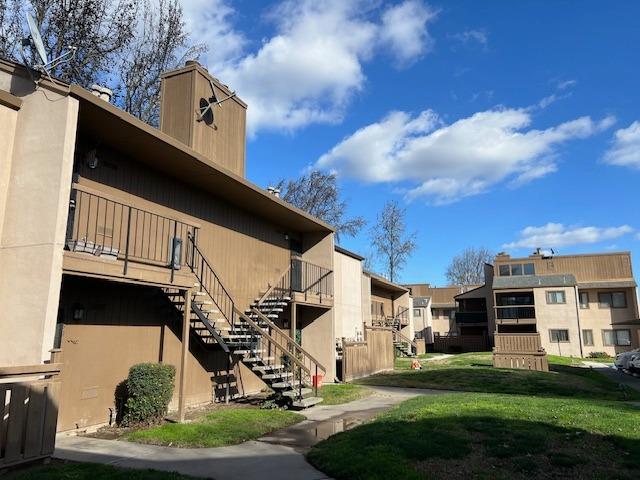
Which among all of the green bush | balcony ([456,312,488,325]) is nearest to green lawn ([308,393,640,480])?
the green bush

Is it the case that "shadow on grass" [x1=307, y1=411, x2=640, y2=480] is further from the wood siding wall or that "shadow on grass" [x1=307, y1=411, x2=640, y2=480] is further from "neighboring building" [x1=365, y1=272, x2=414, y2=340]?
"neighboring building" [x1=365, y1=272, x2=414, y2=340]

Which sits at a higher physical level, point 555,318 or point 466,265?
point 466,265

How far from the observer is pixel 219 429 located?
28.7 ft

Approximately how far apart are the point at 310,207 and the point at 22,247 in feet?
108

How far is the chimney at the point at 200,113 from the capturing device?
44.3 feet

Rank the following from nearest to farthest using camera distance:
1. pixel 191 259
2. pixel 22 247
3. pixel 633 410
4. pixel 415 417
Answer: pixel 22 247
pixel 415 417
pixel 633 410
pixel 191 259

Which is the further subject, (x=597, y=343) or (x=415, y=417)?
(x=597, y=343)

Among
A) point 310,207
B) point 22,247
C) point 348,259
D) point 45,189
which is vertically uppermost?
point 310,207

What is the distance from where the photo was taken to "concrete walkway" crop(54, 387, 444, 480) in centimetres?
619

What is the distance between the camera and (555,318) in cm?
4172

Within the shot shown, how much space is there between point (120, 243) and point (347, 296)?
→ 1534 centimetres

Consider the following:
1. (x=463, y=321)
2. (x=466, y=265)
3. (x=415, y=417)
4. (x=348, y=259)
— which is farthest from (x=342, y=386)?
(x=466, y=265)

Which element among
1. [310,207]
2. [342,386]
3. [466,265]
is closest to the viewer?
[342,386]

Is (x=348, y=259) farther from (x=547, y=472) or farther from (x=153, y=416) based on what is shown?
(x=547, y=472)
